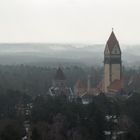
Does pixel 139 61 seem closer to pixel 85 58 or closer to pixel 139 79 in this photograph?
pixel 85 58

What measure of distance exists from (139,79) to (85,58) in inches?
2560

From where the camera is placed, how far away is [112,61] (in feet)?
145

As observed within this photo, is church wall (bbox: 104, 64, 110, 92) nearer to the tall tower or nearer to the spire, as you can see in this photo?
the tall tower

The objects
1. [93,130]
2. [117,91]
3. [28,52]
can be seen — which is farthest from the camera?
[28,52]

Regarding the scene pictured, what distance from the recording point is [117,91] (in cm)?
4312

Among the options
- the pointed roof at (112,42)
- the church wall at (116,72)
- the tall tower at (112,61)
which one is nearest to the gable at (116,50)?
the tall tower at (112,61)

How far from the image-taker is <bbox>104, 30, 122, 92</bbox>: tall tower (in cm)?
4394

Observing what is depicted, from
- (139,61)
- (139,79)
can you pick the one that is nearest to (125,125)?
(139,79)

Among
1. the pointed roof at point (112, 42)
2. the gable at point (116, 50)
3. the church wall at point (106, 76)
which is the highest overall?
the pointed roof at point (112, 42)

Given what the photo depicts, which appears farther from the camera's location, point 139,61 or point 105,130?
point 139,61

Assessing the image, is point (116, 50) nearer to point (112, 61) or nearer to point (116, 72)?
point (112, 61)

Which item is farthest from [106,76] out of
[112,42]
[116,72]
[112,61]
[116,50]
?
[112,42]

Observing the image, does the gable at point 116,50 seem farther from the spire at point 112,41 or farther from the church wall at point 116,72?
the church wall at point 116,72

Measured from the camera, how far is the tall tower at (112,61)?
144 feet
